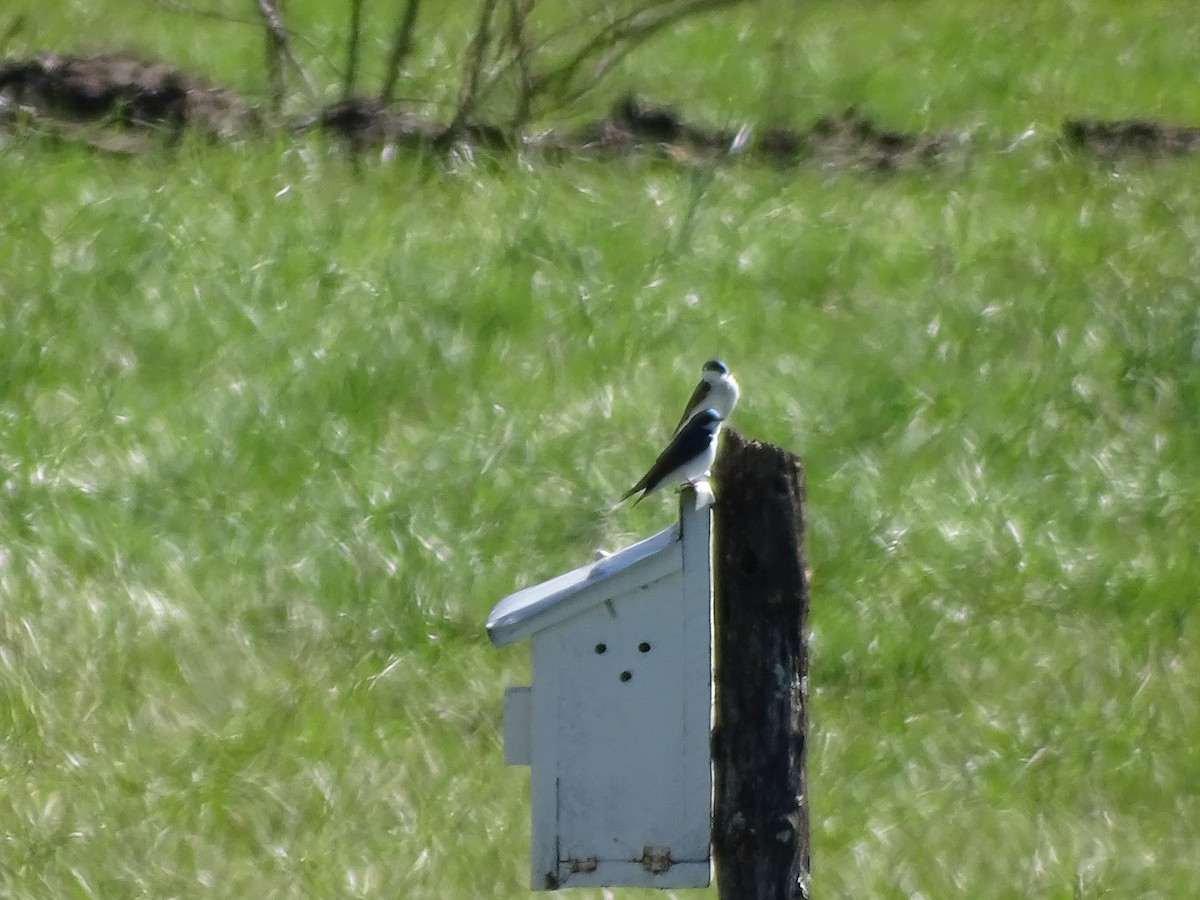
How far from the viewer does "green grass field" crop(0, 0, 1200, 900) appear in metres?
4.61

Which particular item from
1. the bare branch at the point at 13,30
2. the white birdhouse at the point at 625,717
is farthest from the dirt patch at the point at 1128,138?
the white birdhouse at the point at 625,717

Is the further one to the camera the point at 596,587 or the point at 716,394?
the point at 716,394

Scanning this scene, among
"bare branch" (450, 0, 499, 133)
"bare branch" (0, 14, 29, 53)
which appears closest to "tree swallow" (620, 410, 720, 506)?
"bare branch" (450, 0, 499, 133)

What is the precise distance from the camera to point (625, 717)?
2699mm

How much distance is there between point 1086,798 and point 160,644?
8.63 feet

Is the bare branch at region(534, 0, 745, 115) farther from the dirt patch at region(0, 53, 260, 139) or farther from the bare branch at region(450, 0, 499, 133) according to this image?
the dirt patch at region(0, 53, 260, 139)

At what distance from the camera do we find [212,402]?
20.9 feet

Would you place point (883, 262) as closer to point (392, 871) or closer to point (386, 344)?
point (386, 344)

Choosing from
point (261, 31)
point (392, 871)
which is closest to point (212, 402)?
point (392, 871)

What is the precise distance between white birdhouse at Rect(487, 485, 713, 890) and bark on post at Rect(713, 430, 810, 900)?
6.0 inches

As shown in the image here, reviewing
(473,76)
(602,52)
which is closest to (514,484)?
(473,76)

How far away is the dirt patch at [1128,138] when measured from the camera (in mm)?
9734

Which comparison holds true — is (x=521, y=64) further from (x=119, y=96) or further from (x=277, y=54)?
(x=119, y=96)

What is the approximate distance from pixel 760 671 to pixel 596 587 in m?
0.33
